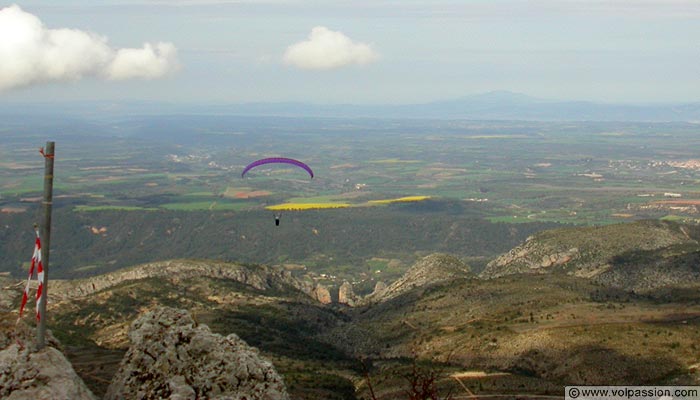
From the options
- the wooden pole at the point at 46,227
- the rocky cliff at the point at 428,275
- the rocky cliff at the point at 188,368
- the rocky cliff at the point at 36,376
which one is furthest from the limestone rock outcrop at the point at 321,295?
the rocky cliff at the point at 36,376

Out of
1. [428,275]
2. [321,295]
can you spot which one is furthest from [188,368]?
[321,295]

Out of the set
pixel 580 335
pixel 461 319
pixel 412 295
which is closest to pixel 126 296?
pixel 412 295

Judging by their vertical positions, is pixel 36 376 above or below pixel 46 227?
below

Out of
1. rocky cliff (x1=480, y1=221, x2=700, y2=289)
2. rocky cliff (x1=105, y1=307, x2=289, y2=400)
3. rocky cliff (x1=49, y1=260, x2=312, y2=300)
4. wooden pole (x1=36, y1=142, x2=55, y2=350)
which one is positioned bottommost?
rocky cliff (x1=49, y1=260, x2=312, y2=300)

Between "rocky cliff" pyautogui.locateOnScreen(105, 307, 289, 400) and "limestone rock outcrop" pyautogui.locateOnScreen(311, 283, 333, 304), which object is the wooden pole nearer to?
"rocky cliff" pyautogui.locateOnScreen(105, 307, 289, 400)

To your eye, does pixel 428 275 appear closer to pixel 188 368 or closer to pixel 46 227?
pixel 188 368

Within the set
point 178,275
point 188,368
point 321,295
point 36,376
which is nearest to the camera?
point 36,376

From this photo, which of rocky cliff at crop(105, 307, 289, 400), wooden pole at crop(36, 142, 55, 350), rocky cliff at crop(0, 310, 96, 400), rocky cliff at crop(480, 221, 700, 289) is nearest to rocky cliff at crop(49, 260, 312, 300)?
rocky cliff at crop(480, 221, 700, 289)

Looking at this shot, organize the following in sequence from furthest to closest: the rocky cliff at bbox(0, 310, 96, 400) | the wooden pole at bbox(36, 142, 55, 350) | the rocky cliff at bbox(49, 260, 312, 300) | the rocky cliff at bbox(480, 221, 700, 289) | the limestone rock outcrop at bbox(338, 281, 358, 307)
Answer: the limestone rock outcrop at bbox(338, 281, 358, 307), the rocky cliff at bbox(480, 221, 700, 289), the rocky cliff at bbox(49, 260, 312, 300), the wooden pole at bbox(36, 142, 55, 350), the rocky cliff at bbox(0, 310, 96, 400)

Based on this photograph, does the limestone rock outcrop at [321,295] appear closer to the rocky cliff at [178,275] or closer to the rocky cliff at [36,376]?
the rocky cliff at [178,275]
